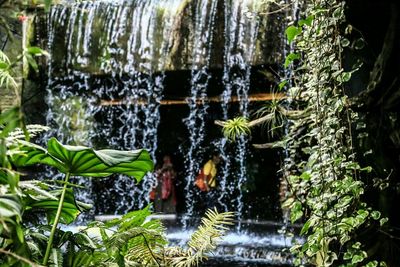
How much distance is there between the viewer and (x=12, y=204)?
1.29 metres

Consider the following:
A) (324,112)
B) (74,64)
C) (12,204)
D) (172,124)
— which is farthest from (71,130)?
(12,204)

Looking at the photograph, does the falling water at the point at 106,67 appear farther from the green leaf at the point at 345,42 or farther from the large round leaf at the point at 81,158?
the large round leaf at the point at 81,158

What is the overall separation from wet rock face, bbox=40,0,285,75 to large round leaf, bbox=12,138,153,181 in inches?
211

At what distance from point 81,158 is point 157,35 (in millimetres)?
6162

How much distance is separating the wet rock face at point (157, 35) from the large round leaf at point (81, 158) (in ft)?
17.6

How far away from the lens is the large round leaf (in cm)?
Result: 165

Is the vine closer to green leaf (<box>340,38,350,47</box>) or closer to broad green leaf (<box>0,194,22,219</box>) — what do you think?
green leaf (<box>340,38,350,47</box>)

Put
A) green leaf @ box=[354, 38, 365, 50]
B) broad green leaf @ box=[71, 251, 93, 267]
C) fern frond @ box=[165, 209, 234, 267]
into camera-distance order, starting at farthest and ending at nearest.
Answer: green leaf @ box=[354, 38, 365, 50], fern frond @ box=[165, 209, 234, 267], broad green leaf @ box=[71, 251, 93, 267]

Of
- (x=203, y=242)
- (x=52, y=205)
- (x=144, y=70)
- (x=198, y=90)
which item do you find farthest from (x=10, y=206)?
(x=198, y=90)

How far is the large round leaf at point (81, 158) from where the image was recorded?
1.65 metres

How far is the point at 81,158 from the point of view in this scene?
1691 millimetres

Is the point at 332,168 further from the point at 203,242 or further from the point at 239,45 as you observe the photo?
the point at 239,45

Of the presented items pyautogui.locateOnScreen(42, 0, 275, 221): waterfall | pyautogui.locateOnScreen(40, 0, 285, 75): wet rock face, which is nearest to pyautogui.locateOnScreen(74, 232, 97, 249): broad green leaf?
pyautogui.locateOnScreen(42, 0, 275, 221): waterfall

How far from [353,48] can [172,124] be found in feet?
26.0
